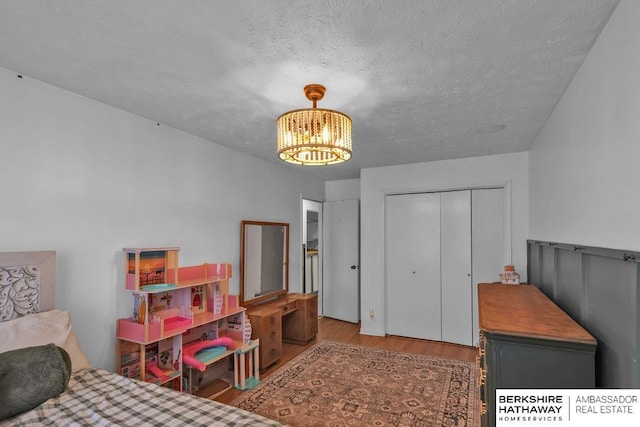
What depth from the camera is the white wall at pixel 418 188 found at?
159 inches

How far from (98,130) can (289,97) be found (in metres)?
1.47

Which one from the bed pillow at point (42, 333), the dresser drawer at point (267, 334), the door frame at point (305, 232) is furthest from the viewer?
the door frame at point (305, 232)

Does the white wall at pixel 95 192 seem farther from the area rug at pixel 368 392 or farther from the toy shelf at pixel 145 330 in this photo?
the area rug at pixel 368 392

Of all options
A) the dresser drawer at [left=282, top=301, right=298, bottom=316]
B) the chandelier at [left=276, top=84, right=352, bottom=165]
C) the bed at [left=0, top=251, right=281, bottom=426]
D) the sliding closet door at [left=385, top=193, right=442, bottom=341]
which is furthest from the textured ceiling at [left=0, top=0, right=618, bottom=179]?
the dresser drawer at [left=282, top=301, right=298, bottom=316]

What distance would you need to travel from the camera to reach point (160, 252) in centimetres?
289

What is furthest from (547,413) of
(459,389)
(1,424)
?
(1,424)

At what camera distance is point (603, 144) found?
1.66 meters

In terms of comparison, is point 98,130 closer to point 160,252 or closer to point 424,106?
point 160,252

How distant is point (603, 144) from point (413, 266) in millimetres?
3264

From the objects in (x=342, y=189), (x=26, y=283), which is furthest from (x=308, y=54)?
(x=342, y=189)

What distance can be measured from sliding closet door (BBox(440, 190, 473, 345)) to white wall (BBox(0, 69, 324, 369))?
297 cm

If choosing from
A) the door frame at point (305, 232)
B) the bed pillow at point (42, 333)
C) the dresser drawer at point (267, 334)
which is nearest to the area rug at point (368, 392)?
the dresser drawer at point (267, 334)

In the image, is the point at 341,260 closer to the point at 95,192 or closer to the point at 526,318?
the point at 526,318

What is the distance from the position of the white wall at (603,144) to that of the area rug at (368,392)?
1666 mm
